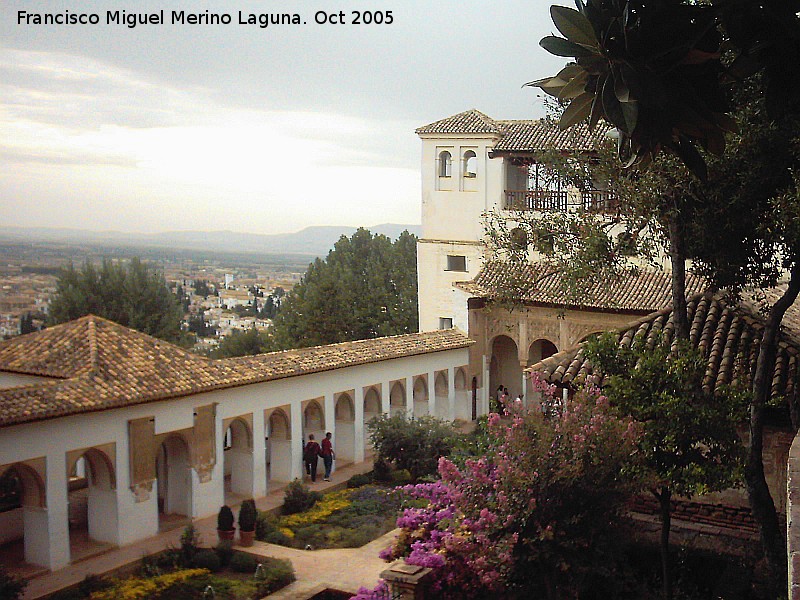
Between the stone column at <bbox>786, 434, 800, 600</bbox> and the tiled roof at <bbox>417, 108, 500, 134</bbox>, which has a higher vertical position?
the tiled roof at <bbox>417, 108, 500, 134</bbox>

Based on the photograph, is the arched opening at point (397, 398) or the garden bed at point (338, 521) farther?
the arched opening at point (397, 398)

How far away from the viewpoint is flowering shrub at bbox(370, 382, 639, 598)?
6.61 meters

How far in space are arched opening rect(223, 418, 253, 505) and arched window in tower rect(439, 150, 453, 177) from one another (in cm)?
1308

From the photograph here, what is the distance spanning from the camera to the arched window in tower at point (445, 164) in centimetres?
2536

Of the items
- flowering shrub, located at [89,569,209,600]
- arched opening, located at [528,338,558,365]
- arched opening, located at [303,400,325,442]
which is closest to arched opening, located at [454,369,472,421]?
arched opening, located at [528,338,558,365]

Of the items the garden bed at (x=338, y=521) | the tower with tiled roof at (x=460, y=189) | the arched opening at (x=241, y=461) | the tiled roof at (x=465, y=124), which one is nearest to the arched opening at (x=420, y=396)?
the tower with tiled roof at (x=460, y=189)

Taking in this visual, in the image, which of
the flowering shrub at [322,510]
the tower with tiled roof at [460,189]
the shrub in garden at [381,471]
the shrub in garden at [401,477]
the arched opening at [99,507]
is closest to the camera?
the arched opening at [99,507]

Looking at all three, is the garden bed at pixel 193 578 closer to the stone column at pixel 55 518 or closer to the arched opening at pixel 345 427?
the stone column at pixel 55 518

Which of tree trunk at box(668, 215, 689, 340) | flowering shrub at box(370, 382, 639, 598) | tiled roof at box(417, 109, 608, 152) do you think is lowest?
flowering shrub at box(370, 382, 639, 598)

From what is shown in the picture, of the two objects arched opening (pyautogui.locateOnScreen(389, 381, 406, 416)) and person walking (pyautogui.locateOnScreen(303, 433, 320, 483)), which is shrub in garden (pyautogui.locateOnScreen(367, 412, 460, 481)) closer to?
person walking (pyautogui.locateOnScreen(303, 433, 320, 483))

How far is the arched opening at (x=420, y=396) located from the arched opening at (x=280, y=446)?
180 inches

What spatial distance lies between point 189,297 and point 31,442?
1582 centimetres

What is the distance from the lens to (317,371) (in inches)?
614

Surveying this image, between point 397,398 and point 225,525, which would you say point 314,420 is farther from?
point 225,525
